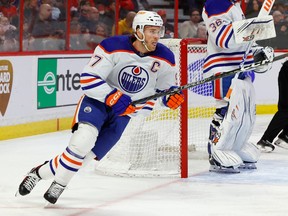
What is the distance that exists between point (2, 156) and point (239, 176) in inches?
71.9

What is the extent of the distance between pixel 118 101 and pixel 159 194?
80 cm

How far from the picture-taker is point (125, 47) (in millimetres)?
5223

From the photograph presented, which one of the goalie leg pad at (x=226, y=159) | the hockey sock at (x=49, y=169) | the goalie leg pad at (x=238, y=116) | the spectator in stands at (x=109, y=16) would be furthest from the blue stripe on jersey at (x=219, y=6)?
the spectator in stands at (x=109, y=16)

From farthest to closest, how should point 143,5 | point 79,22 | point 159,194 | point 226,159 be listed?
point 143,5 → point 79,22 → point 226,159 → point 159,194

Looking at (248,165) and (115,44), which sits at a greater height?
(115,44)

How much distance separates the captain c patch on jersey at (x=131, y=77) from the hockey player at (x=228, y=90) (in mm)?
1233

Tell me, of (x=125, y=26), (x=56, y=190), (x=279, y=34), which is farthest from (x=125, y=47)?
(x=279, y=34)

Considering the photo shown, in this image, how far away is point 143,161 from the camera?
6402mm

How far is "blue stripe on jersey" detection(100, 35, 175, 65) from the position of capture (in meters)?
5.20

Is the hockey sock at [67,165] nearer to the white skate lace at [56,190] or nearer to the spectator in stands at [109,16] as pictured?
the white skate lace at [56,190]

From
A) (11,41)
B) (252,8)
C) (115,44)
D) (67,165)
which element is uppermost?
(115,44)

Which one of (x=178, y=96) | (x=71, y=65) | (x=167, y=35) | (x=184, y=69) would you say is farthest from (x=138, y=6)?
(x=178, y=96)

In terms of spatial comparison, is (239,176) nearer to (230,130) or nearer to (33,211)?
(230,130)

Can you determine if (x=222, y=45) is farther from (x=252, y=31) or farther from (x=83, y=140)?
(x=83, y=140)
